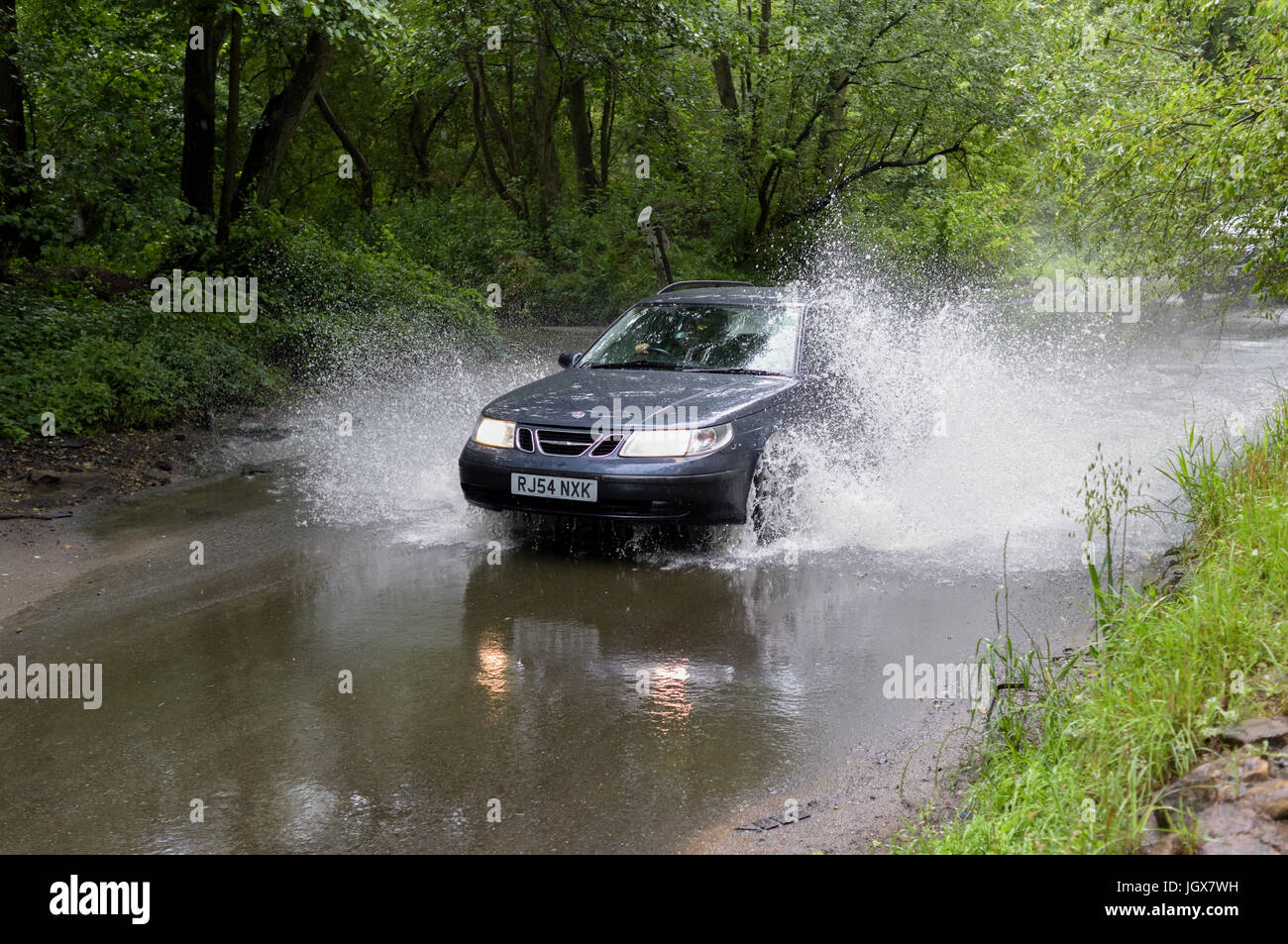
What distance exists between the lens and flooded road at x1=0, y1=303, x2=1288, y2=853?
3.93 m

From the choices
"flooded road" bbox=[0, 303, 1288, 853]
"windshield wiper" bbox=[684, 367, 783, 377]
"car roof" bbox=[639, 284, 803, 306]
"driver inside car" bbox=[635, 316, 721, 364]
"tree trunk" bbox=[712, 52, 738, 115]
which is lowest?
"flooded road" bbox=[0, 303, 1288, 853]

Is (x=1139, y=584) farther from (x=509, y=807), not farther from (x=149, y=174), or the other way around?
(x=149, y=174)

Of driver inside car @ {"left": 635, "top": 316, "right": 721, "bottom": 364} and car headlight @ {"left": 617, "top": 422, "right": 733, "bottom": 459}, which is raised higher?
driver inside car @ {"left": 635, "top": 316, "right": 721, "bottom": 364}

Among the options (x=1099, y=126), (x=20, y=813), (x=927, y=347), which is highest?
(x=1099, y=126)

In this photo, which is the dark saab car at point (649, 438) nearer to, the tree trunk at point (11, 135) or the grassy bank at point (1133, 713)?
the grassy bank at point (1133, 713)

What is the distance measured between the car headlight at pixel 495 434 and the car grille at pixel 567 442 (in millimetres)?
66

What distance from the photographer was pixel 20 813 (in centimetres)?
390

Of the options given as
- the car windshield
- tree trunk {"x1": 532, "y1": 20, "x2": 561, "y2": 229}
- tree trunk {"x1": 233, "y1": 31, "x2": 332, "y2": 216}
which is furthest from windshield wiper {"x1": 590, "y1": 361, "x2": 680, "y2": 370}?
tree trunk {"x1": 532, "y1": 20, "x2": 561, "y2": 229}

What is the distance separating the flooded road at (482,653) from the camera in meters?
3.93

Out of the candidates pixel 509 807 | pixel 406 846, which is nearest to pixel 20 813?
pixel 406 846

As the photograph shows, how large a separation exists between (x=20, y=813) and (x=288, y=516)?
4.70 m

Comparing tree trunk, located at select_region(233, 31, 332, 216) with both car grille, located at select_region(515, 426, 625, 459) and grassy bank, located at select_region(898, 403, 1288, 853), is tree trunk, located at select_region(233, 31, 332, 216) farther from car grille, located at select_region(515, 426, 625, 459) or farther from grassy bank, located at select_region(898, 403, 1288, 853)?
grassy bank, located at select_region(898, 403, 1288, 853)

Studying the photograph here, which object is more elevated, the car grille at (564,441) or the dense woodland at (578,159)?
the dense woodland at (578,159)

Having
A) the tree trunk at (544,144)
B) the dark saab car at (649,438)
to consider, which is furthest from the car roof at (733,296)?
the tree trunk at (544,144)
